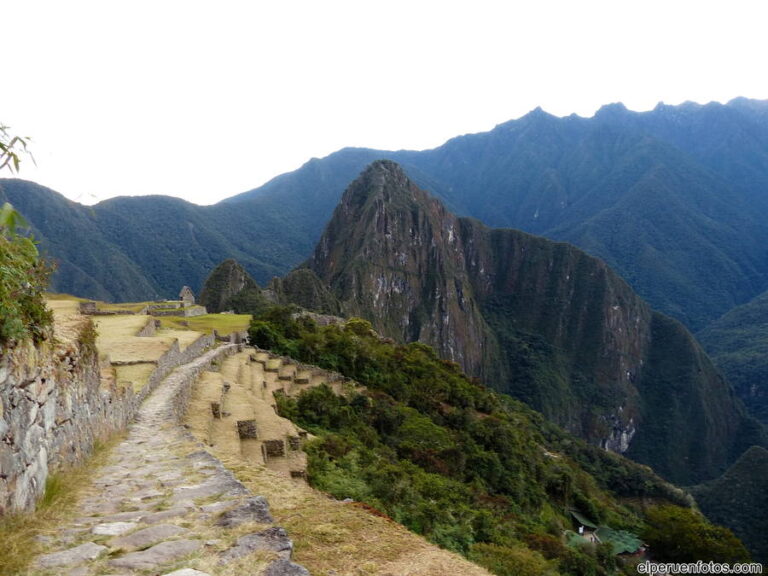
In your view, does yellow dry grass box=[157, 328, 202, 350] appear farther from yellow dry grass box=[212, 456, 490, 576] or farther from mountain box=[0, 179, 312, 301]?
mountain box=[0, 179, 312, 301]

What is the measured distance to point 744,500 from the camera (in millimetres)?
59344

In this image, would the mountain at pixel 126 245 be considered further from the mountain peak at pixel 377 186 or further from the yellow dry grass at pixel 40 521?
the yellow dry grass at pixel 40 521

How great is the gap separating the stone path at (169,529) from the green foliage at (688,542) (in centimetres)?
2965

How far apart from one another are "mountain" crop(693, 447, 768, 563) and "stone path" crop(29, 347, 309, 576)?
66.1m

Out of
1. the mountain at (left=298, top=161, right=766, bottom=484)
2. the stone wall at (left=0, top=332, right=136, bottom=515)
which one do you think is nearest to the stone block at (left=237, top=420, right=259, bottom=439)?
the stone wall at (left=0, top=332, right=136, bottom=515)

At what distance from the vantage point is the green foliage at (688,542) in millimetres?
25922

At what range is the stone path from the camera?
3017mm

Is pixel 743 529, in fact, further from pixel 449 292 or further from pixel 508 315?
pixel 508 315

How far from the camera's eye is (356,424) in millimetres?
17297

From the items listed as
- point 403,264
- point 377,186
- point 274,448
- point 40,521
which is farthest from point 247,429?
point 377,186

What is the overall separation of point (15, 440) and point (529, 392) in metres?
139

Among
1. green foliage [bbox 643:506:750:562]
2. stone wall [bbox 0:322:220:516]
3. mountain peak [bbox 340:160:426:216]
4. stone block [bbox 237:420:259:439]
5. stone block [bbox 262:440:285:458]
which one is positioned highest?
mountain peak [bbox 340:160:426:216]

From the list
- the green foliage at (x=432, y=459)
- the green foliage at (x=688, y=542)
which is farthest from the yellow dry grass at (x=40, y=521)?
the green foliage at (x=688, y=542)

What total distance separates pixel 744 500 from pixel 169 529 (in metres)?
76.0
